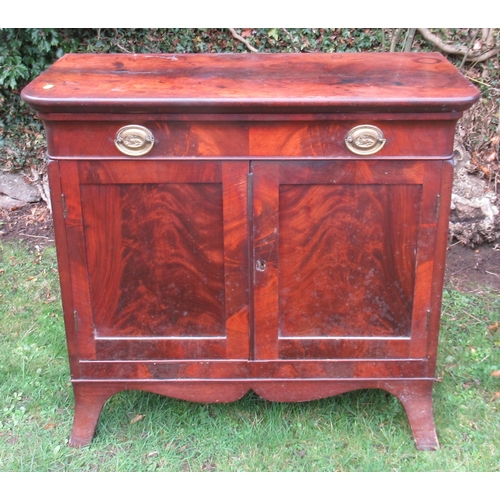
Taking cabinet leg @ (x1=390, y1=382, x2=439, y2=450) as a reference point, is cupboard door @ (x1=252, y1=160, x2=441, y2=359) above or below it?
above

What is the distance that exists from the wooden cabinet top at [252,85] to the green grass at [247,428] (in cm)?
123

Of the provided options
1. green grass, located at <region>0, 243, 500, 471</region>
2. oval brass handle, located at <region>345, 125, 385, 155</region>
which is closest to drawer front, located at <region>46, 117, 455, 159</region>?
oval brass handle, located at <region>345, 125, 385, 155</region>

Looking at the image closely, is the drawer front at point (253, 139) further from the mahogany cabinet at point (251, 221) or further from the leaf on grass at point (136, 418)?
the leaf on grass at point (136, 418)

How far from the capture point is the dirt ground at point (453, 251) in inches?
136

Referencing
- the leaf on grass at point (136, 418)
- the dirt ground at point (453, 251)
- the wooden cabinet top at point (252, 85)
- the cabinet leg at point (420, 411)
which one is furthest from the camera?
the dirt ground at point (453, 251)

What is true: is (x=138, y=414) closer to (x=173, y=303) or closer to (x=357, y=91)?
(x=173, y=303)

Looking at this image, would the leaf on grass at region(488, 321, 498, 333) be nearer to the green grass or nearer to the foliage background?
the green grass

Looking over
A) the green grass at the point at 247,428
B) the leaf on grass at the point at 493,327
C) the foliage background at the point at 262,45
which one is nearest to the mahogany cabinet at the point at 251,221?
the green grass at the point at 247,428

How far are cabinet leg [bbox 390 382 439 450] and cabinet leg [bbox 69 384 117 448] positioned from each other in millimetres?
1042

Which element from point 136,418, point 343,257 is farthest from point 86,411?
point 343,257

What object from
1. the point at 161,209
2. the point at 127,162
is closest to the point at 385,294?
the point at 161,209

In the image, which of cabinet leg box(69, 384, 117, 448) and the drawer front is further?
cabinet leg box(69, 384, 117, 448)

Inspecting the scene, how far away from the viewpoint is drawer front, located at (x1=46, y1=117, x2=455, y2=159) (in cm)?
191

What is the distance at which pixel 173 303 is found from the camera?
216cm
